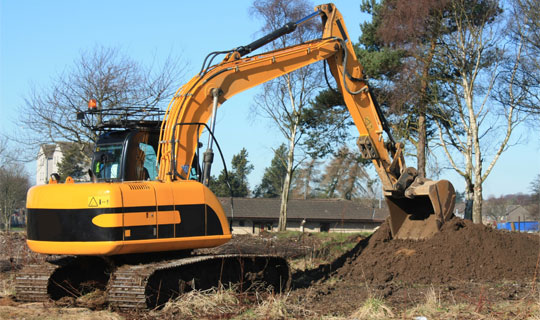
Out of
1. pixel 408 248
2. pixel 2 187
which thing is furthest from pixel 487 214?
pixel 408 248

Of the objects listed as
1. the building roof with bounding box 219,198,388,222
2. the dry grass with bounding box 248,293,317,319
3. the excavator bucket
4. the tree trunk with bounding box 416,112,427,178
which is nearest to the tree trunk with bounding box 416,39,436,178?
the tree trunk with bounding box 416,112,427,178

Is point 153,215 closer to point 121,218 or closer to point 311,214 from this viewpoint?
point 121,218

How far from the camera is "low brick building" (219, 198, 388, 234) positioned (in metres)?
46.2

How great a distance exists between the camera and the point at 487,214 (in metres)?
87.4

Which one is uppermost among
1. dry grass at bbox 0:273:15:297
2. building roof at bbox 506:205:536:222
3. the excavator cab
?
building roof at bbox 506:205:536:222

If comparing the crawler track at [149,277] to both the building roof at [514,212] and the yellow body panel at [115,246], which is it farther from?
the building roof at [514,212]

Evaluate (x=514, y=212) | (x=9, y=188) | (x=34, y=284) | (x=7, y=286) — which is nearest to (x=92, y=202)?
(x=34, y=284)

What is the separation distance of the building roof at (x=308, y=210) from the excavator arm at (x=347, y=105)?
3372 centimetres

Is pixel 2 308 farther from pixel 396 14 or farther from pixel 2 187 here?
pixel 2 187

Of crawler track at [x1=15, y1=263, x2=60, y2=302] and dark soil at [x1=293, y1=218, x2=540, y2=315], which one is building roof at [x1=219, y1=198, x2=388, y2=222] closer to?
dark soil at [x1=293, y1=218, x2=540, y2=315]

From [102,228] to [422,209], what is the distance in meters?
6.73

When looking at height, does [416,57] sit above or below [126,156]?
above

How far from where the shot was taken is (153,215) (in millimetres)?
8531

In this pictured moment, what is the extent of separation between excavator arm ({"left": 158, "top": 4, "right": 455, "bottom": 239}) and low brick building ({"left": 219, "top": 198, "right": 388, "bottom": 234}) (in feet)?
109
